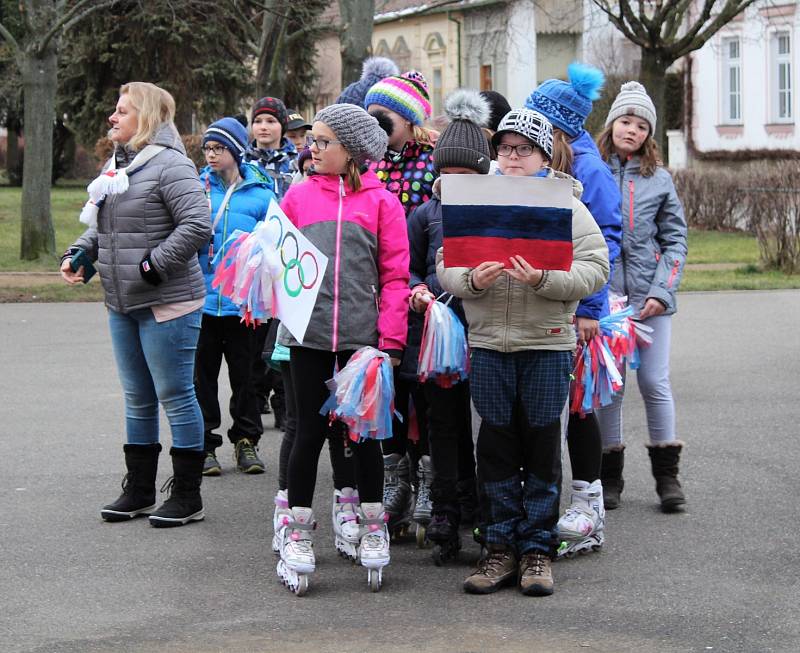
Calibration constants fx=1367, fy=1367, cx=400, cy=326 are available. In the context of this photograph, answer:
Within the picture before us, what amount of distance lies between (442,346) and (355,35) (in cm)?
1327

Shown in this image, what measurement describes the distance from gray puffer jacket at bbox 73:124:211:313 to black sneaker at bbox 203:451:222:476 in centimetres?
160

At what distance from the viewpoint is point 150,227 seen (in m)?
6.31

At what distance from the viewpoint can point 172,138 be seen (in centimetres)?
651

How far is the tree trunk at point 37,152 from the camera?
776 inches

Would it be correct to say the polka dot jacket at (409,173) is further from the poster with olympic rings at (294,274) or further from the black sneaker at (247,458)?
the black sneaker at (247,458)

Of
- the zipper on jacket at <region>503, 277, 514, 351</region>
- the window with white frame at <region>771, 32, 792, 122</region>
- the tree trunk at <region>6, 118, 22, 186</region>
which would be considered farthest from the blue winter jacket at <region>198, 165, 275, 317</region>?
the tree trunk at <region>6, 118, 22, 186</region>

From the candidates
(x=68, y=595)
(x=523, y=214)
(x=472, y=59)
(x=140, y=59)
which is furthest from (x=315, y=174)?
(x=472, y=59)

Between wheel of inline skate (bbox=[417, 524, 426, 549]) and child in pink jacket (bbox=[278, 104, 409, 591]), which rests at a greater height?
child in pink jacket (bbox=[278, 104, 409, 591])

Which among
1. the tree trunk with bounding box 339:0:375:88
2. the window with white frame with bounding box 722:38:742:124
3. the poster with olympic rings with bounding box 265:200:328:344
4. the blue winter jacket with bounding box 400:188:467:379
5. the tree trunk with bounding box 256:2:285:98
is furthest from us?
the window with white frame with bounding box 722:38:742:124

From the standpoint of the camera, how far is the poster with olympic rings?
542 centimetres

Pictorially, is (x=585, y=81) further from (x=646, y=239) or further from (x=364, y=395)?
(x=364, y=395)

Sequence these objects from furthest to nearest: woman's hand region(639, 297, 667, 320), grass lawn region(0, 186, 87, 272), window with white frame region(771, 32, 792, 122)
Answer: window with white frame region(771, 32, 792, 122) → grass lawn region(0, 186, 87, 272) → woman's hand region(639, 297, 667, 320)

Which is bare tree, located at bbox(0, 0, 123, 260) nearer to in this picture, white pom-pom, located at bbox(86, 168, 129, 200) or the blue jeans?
the blue jeans

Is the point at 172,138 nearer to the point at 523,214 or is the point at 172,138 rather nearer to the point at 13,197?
the point at 523,214
